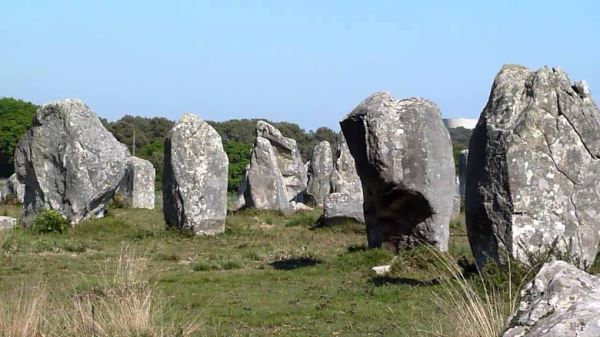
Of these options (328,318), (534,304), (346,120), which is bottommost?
(328,318)

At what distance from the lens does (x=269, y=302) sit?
38.0 feet

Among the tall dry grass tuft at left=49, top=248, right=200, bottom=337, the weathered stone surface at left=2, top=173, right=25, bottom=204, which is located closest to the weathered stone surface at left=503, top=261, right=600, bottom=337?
the tall dry grass tuft at left=49, top=248, right=200, bottom=337

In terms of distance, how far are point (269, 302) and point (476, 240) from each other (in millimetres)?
2540

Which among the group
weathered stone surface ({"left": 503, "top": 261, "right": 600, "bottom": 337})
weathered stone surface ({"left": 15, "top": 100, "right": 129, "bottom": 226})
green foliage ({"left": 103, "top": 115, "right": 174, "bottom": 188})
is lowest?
weathered stone surface ({"left": 503, "top": 261, "right": 600, "bottom": 337})

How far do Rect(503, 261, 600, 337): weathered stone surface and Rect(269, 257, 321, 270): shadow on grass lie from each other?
10.3 metres

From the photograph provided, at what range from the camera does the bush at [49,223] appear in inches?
828

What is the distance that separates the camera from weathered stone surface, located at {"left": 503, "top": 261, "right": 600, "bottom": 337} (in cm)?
432

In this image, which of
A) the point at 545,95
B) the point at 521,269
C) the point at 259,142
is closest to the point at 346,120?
the point at 545,95

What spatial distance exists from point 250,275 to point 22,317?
669 cm

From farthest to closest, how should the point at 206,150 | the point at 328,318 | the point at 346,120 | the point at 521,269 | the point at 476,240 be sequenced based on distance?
the point at 206,150 → the point at 346,120 → the point at 476,240 → the point at 521,269 → the point at 328,318

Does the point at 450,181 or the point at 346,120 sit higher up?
the point at 346,120

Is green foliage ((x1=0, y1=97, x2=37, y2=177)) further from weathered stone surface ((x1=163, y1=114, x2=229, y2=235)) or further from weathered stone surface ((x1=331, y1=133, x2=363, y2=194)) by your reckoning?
weathered stone surface ((x1=163, y1=114, x2=229, y2=235))

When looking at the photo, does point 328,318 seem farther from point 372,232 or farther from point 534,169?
point 372,232

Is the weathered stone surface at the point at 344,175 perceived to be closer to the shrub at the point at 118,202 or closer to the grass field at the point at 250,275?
the shrub at the point at 118,202
